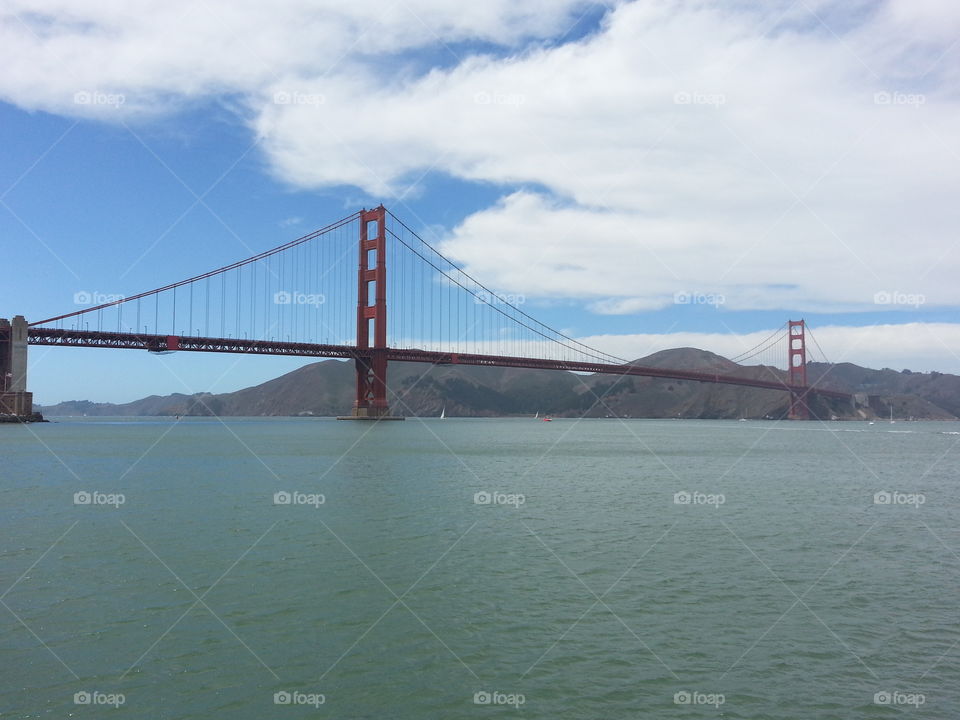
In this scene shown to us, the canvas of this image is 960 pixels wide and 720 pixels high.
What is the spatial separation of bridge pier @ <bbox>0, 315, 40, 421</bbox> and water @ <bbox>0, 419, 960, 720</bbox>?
63715 mm

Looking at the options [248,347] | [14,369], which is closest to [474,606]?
[248,347]

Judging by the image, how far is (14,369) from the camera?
79.6 meters

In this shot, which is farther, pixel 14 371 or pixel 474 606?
pixel 14 371

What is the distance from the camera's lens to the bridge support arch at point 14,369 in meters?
77.7

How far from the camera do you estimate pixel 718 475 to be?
112 ft

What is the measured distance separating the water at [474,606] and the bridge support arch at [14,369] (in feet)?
209

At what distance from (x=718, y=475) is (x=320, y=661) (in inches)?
1115

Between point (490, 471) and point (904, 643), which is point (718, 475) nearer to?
point (490, 471)

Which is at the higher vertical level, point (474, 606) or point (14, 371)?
point (14, 371)

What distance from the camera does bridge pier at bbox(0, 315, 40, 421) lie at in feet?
255

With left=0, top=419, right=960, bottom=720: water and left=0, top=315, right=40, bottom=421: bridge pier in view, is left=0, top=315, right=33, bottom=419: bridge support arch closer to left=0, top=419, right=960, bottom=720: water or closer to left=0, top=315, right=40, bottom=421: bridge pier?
left=0, top=315, right=40, bottom=421: bridge pier

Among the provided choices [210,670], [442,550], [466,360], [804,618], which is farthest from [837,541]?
[466,360]

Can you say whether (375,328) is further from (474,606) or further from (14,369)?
(474,606)

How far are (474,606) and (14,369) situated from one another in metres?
84.2
